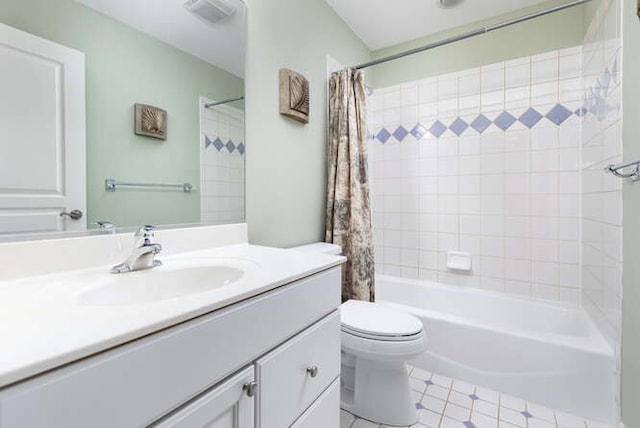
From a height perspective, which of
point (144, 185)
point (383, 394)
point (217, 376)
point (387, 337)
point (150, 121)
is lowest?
point (383, 394)

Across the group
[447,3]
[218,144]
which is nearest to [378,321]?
[218,144]

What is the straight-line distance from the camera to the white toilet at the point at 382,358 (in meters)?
1.31

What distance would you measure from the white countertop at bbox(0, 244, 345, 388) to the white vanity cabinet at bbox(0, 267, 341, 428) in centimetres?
2

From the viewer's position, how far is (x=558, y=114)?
195 centimetres

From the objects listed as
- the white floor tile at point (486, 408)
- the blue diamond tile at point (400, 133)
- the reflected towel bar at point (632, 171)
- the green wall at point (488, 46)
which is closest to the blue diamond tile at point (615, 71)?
the reflected towel bar at point (632, 171)

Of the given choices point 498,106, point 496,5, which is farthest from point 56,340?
point 496,5

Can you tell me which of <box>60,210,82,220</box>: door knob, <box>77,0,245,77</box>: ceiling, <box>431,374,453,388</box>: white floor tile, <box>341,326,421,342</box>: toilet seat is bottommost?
<box>431,374,453,388</box>: white floor tile

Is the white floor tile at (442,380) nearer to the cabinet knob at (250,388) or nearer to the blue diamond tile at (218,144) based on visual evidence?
the cabinet knob at (250,388)

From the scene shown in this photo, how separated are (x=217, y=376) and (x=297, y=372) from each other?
28cm

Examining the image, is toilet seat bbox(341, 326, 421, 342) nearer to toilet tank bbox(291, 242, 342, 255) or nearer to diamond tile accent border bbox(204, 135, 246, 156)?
toilet tank bbox(291, 242, 342, 255)

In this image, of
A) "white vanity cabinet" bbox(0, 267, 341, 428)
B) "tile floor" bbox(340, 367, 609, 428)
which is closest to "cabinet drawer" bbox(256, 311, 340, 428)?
"white vanity cabinet" bbox(0, 267, 341, 428)

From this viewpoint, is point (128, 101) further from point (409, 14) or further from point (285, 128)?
point (409, 14)

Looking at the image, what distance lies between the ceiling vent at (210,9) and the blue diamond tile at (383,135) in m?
1.53

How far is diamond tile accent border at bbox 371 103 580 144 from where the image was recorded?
1933 mm
